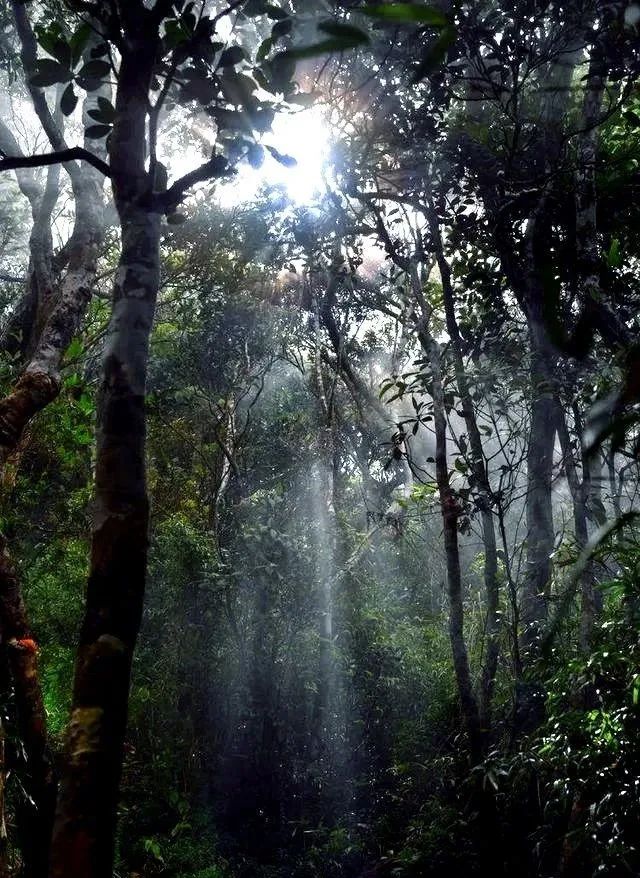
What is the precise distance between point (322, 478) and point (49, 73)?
22.5ft

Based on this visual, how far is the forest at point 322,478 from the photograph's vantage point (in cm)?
151

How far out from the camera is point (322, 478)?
8367mm

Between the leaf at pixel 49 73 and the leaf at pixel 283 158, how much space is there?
1.85 ft

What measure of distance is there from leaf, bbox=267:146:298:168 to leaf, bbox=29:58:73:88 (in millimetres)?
564

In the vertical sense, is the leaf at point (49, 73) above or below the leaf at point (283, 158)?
above

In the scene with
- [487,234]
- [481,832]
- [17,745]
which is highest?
[487,234]

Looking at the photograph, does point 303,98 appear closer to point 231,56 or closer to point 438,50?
point 231,56

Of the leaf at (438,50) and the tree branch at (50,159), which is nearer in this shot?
the leaf at (438,50)

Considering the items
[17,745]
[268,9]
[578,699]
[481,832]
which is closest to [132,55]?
[268,9]

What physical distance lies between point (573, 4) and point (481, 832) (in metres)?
4.49

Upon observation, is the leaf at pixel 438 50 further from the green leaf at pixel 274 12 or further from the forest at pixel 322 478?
the green leaf at pixel 274 12

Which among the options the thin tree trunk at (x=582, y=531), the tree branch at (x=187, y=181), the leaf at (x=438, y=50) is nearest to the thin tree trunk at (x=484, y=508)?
the thin tree trunk at (x=582, y=531)

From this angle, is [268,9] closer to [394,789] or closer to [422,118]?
[422,118]

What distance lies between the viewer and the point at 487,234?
4621mm
